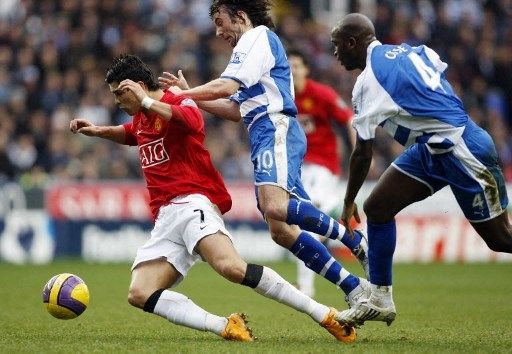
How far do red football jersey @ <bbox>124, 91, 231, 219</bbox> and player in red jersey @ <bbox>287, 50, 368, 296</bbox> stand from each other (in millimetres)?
4067

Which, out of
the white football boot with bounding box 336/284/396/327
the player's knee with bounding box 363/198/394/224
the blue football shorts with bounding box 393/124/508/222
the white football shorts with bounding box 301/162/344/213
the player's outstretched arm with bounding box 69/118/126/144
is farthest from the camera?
the white football shorts with bounding box 301/162/344/213

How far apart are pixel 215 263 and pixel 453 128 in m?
2.02

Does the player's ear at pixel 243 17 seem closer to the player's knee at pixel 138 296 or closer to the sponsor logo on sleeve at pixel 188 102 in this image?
the sponsor logo on sleeve at pixel 188 102

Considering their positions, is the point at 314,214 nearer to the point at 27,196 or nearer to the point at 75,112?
the point at 27,196

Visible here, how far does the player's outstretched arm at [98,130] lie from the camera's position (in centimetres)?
894

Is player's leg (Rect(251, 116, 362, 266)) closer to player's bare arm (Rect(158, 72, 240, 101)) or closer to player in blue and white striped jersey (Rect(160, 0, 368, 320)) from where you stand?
player in blue and white striped jersey (Rect(160, 0, 368, 320))

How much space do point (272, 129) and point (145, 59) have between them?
1353cm

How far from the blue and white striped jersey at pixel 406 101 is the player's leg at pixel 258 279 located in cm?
129

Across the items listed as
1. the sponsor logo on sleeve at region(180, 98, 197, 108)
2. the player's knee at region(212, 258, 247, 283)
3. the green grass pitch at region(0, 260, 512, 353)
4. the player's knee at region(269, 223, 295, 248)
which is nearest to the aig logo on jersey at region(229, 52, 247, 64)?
the sponsor logo on sleeve at region(180, 98, 197, 108)

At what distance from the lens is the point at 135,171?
63.7 ft

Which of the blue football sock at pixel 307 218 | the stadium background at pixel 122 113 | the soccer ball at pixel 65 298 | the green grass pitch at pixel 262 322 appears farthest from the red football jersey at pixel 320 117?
the stadium background at pixel 122 113

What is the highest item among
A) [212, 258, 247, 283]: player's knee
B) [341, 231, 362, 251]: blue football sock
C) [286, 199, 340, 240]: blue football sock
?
[286, 199, 340, 240]: blue football sock

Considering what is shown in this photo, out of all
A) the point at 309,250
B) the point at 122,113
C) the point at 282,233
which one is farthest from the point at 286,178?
the point at 122,113

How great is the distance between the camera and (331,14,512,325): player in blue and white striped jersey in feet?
25.4
